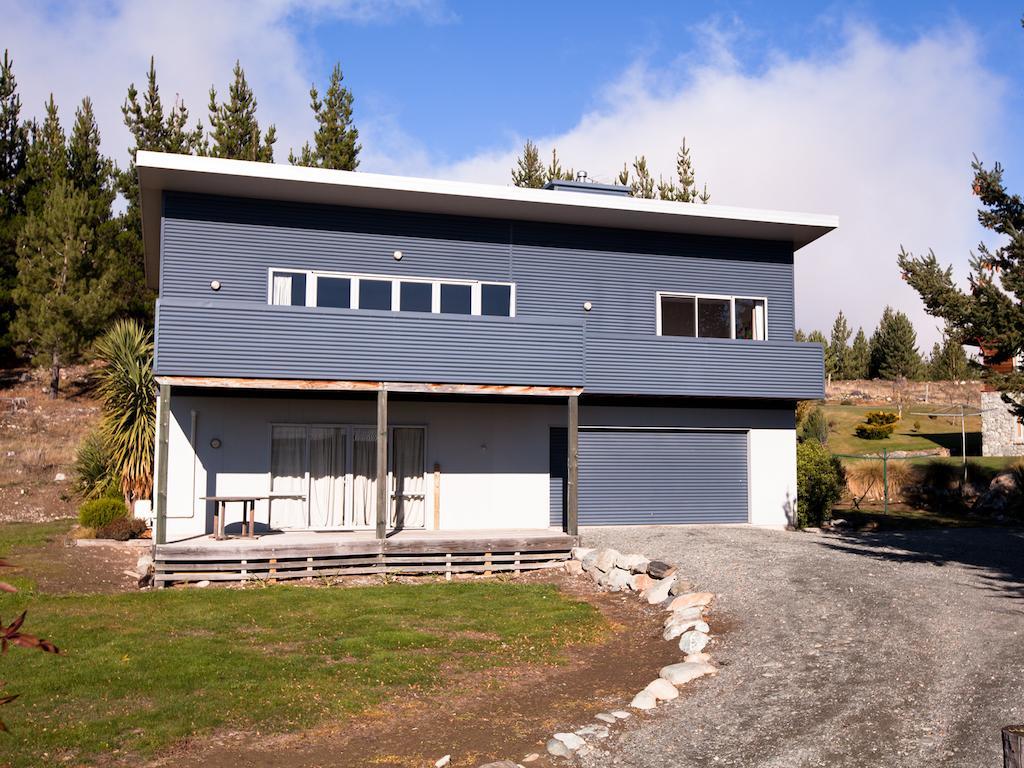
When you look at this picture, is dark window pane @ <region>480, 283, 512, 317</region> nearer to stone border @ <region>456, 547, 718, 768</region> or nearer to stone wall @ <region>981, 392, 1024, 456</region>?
stone border @ <region>456, 547, 718, 768</region>

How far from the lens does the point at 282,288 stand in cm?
1706

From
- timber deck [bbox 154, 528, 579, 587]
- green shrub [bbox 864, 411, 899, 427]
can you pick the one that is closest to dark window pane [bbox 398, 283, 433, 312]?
timber deck [bbox 154, 528, 579, 587]

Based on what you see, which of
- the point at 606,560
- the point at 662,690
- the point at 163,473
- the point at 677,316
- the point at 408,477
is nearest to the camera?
the point at 662,690

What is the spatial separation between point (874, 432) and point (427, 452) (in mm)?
28586

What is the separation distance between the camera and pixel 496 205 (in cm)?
1753

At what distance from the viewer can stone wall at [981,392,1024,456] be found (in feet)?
113

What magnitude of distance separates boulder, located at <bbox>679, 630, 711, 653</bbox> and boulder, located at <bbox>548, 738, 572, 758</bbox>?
320 centimetres

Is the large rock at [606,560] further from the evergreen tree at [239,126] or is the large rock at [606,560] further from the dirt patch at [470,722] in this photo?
the evergreen tree at [239,126]

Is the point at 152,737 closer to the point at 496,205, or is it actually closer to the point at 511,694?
the point at 511,694

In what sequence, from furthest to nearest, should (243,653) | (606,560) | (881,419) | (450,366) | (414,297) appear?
1. (881,419)
2. (414,297)
3. (450,366)
4. (606,560)
5. (243,653)

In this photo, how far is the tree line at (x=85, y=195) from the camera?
3069 centimetres

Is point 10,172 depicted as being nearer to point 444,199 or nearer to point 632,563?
point 444,199

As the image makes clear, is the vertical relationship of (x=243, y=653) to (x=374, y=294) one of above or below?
below

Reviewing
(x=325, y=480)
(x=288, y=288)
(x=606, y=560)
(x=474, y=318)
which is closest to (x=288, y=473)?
(x=325, y=480)
